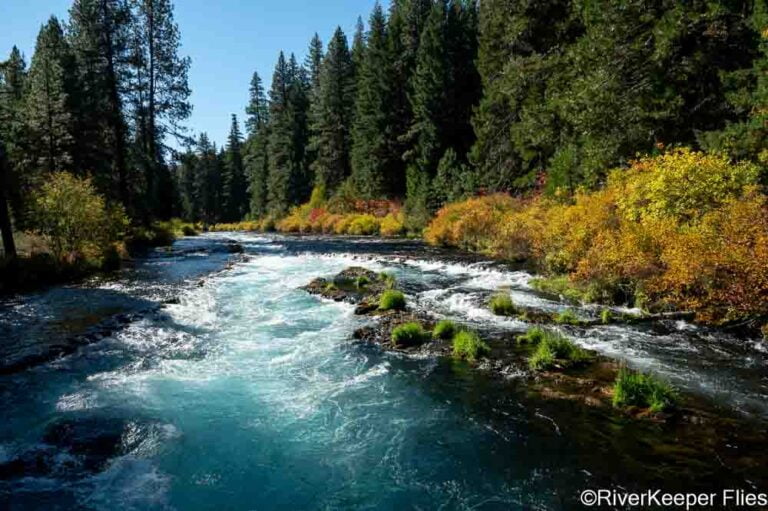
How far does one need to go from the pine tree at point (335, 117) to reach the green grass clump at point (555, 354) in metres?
48.8

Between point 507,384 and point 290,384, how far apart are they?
3742mm

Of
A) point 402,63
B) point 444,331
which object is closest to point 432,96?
point 402,63

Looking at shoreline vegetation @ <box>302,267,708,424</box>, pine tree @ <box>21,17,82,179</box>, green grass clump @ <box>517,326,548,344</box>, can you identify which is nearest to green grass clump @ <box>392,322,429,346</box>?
shoreline vegetation @ <box>302,267,708,424</box>

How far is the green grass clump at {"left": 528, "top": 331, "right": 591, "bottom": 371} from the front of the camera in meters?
8.86

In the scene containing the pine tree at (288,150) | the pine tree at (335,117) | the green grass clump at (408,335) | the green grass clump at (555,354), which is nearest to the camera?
the green grass clump at (555,354)

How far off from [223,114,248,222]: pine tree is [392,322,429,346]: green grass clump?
262 feet

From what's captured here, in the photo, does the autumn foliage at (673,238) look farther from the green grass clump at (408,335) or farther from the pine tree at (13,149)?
the pine tree at (13,149)

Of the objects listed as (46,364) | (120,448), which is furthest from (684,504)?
(46,364)

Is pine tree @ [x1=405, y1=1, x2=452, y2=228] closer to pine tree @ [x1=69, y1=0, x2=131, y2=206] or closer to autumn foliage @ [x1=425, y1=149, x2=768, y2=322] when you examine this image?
pine tree @ [x1=69, y1=0, x2=131, y2=206]

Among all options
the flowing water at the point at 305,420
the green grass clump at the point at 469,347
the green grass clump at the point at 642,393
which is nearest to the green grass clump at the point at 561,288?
the flowing water at the point at 305,420

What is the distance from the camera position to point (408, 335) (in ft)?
34.8

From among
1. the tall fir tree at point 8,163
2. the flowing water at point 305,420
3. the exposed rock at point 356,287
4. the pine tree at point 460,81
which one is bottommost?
the flowing water at point 305,420

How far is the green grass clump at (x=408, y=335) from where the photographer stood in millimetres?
10547

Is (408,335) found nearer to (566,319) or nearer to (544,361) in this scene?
(544,361)
